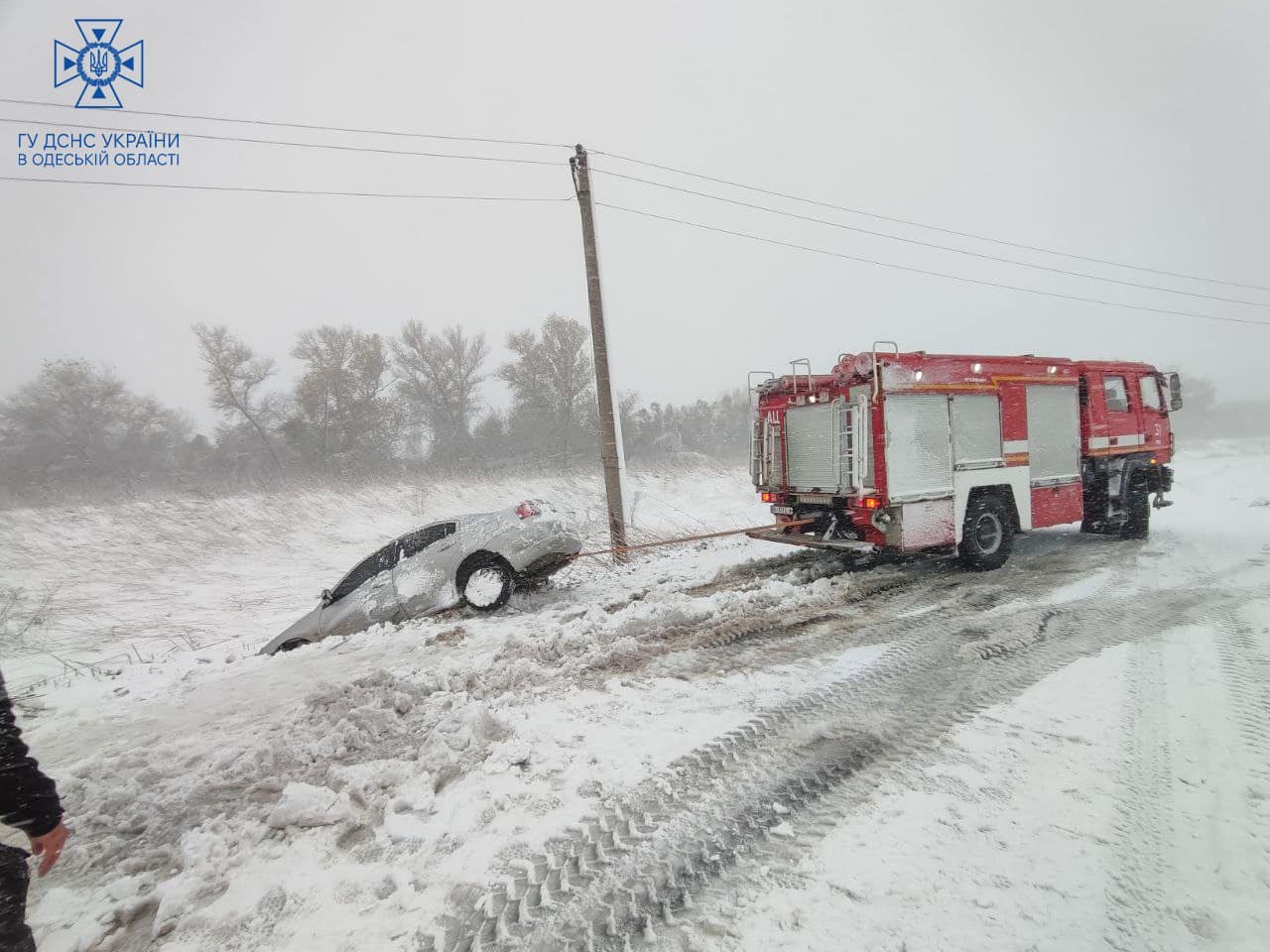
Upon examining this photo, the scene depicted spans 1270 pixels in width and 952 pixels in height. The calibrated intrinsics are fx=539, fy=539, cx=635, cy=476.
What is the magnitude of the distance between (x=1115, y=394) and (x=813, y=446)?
5.85 metres

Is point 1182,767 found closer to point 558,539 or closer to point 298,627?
point 558,539

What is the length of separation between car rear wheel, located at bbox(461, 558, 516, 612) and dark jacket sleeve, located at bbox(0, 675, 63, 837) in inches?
186

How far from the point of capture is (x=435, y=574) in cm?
639

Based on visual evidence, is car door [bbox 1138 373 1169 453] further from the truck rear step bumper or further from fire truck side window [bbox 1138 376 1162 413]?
the truck rear step bumper

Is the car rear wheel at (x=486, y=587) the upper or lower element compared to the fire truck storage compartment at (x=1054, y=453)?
lower

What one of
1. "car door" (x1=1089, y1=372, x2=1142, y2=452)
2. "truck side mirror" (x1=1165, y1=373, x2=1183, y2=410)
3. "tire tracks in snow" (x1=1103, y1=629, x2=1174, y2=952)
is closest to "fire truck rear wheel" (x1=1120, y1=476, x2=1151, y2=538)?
"car door" (x1=1089, y1=372, x2=1142, y2=452)

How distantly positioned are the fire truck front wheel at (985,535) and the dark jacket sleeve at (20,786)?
823cm

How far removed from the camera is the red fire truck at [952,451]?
6.67m

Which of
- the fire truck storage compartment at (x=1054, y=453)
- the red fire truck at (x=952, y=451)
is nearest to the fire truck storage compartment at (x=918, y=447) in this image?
the red fire truck at (x=952, y=451)

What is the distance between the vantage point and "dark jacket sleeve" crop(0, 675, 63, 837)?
4.89 ft

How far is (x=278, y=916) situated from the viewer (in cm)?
215

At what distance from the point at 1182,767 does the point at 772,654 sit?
2448mm

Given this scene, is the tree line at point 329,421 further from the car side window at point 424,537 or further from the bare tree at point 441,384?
the car side window at point 424,537

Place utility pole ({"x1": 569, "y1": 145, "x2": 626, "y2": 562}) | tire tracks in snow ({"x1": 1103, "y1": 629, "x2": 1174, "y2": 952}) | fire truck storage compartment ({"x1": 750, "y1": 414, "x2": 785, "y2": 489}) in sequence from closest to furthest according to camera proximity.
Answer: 1. tire tracks in snow ({"x1": 1103, "y1": 629, "x2": 1174, "y2": 952})
2. fire truck storage compartment ({"x1": 750, "y1": 414, "x2": 785, "y2": 489})
3. utility pole ({"x1": 569, "y1": 145, "x2": 626, "y2": 562})
